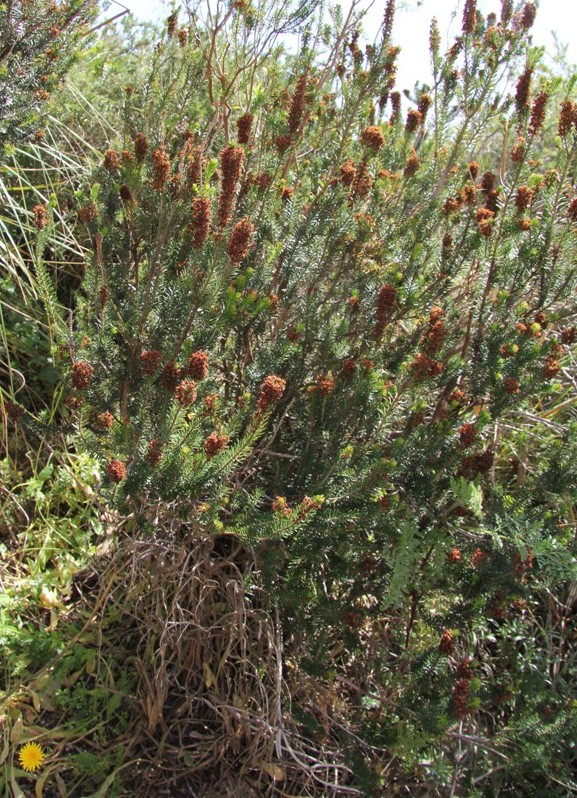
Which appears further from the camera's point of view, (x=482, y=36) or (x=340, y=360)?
(x=482, y=36)

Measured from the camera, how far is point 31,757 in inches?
92.0

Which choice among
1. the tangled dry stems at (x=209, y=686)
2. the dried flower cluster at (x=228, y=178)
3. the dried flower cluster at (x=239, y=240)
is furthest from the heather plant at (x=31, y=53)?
the tangled dry stems at (x=209, y=686)

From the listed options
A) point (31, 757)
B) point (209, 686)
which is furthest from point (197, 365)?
point (31, 757)

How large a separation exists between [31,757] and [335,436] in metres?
1.37

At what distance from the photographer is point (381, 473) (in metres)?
2.06

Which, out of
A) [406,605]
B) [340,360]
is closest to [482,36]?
[340,360]

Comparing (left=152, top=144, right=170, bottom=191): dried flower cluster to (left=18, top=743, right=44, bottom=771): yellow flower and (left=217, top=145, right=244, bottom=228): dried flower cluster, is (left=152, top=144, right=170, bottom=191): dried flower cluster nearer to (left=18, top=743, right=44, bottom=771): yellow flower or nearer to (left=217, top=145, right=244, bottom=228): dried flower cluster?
(left=217, top=145, right=244, bottom=228): dried flower cluster

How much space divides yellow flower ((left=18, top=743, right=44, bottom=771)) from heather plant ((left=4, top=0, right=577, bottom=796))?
31 centimetres

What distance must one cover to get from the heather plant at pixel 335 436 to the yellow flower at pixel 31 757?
31cm

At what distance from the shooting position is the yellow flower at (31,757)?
2320 mm

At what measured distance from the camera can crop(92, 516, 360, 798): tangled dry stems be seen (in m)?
2.37

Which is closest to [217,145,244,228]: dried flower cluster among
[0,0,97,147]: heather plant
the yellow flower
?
[0,0,97,147]: heather plant

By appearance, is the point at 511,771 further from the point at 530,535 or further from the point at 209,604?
the point at 209,604

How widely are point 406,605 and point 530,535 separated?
60cm
